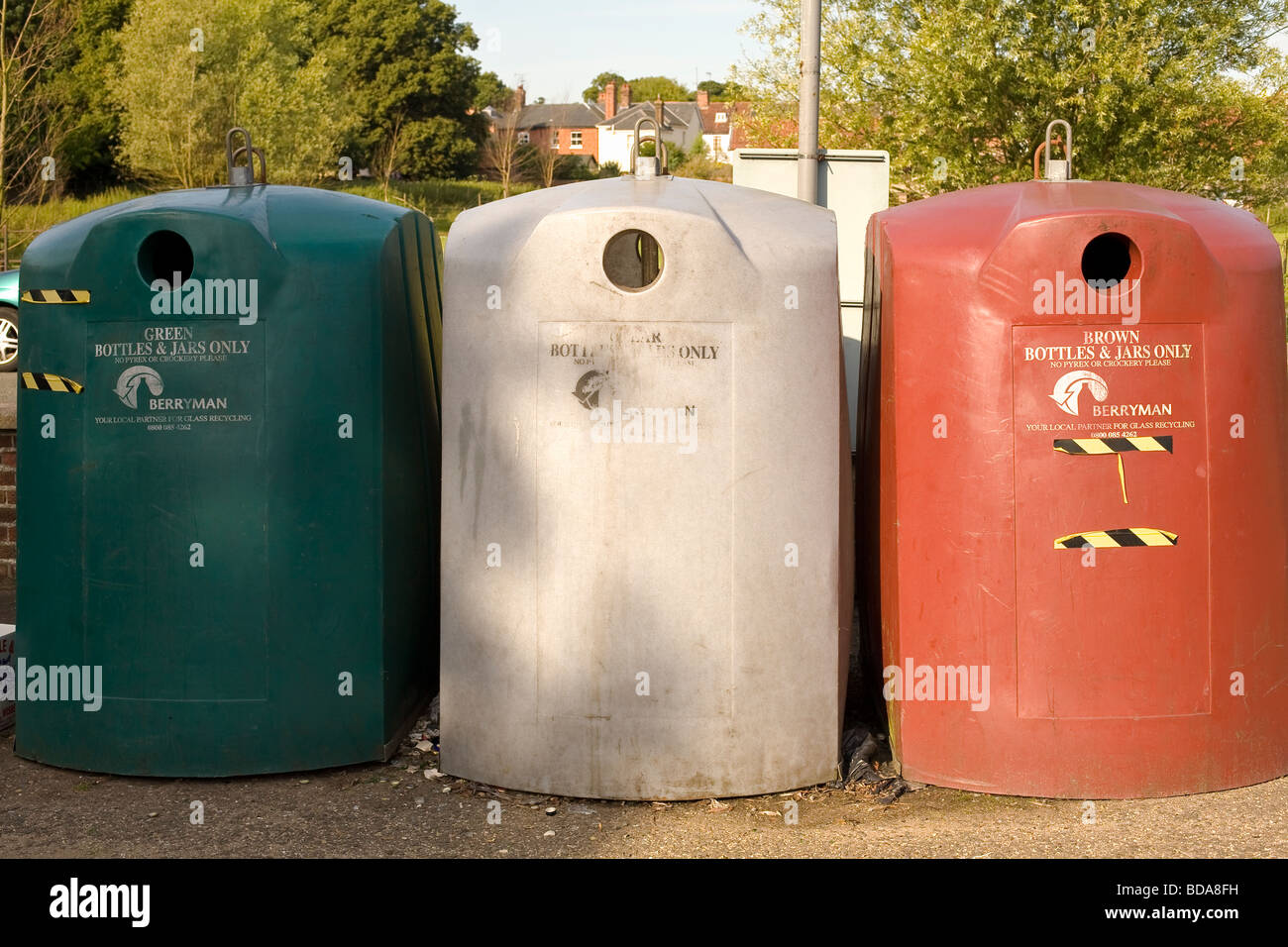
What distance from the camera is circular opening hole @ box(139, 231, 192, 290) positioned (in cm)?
381

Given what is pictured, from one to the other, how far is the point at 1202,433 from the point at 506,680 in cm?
215

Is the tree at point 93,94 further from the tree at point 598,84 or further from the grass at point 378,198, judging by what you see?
the tree at point 598,84

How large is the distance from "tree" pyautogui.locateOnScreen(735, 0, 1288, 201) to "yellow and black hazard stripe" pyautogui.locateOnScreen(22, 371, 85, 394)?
13938mm

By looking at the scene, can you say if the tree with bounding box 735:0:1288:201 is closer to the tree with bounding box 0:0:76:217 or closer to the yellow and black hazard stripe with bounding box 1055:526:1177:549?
the tree with bounding box 0:0:76:217

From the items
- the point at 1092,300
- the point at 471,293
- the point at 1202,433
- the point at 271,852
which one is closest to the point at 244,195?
the point at 471,293

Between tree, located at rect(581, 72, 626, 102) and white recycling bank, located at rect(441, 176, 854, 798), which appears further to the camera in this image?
tree, located at rect(581, 72, 626, 102)

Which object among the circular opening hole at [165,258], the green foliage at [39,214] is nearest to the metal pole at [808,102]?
the circular opening hole at [165,258]

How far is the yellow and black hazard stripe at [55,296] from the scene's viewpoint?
383 cm

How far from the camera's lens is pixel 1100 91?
15.5 metres

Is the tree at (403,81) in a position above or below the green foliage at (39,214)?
above

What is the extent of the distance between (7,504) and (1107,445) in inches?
205

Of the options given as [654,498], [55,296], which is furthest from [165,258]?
[654,498]

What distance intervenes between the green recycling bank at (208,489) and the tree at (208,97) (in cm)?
2445

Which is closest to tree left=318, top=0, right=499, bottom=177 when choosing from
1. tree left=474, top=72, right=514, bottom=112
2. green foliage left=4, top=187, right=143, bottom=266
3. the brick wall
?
tree left=474, top=72, right=514, bottom=112
